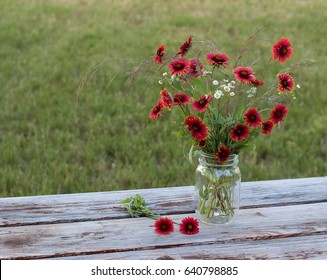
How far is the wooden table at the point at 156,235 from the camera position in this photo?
148 cm

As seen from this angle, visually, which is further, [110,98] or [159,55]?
[110,98]

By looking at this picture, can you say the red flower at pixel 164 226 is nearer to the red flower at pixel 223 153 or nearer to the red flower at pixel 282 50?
the red flower at pixel 223 153

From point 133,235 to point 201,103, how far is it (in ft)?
1.23

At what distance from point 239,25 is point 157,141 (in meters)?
2.85

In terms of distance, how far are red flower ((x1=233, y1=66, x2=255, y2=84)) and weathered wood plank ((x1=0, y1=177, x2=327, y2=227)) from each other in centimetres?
43

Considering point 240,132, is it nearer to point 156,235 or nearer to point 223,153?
point 223,153

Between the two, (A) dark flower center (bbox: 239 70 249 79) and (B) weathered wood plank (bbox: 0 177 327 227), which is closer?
(A) dark flower center (bbox: 239 70 249 79)

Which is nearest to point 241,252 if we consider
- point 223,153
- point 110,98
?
point 223,153

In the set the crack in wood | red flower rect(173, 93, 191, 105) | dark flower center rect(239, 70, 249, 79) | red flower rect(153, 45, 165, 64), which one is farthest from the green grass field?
the crack in wood

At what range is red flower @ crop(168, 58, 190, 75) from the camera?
1.48 m

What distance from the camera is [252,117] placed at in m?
1.46

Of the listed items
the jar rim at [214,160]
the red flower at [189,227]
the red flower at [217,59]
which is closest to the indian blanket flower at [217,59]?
the red flower at [217,59]

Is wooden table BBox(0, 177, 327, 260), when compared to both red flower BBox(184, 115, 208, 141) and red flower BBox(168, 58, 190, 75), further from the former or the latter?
red flower BBox(168, 58, 190, 75)
